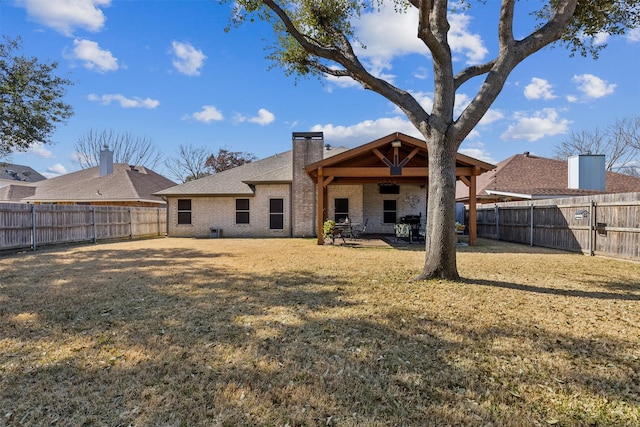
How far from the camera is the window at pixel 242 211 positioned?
1756cm

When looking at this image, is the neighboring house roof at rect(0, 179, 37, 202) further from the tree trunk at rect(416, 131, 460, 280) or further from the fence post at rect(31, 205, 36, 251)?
the tree trunk at rect(416, 131, 460, 280)

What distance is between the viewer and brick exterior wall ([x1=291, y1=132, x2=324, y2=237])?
1678 cm

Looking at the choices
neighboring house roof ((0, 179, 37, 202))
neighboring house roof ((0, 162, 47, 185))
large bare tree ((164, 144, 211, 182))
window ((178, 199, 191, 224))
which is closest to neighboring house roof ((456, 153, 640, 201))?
window ((178, 199, 191, 224))

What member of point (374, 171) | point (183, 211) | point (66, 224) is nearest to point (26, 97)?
point (66, 224)

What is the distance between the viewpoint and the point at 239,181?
18391mm

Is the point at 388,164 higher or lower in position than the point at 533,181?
lower

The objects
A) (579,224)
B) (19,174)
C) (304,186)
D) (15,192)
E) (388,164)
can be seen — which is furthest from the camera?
(19,174)

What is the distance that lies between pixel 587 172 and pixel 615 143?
67.4 feet

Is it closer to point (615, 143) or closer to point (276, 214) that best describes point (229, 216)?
point (276, 214)

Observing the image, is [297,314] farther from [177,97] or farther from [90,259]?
[177,97]

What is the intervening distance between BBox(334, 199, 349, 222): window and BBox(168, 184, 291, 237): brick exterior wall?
2.58 metres

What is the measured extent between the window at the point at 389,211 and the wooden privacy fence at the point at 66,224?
13608 millimetres

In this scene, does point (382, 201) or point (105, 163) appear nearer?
point (382, 201)

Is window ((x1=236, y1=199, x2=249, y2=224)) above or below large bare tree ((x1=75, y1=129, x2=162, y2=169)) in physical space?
below
